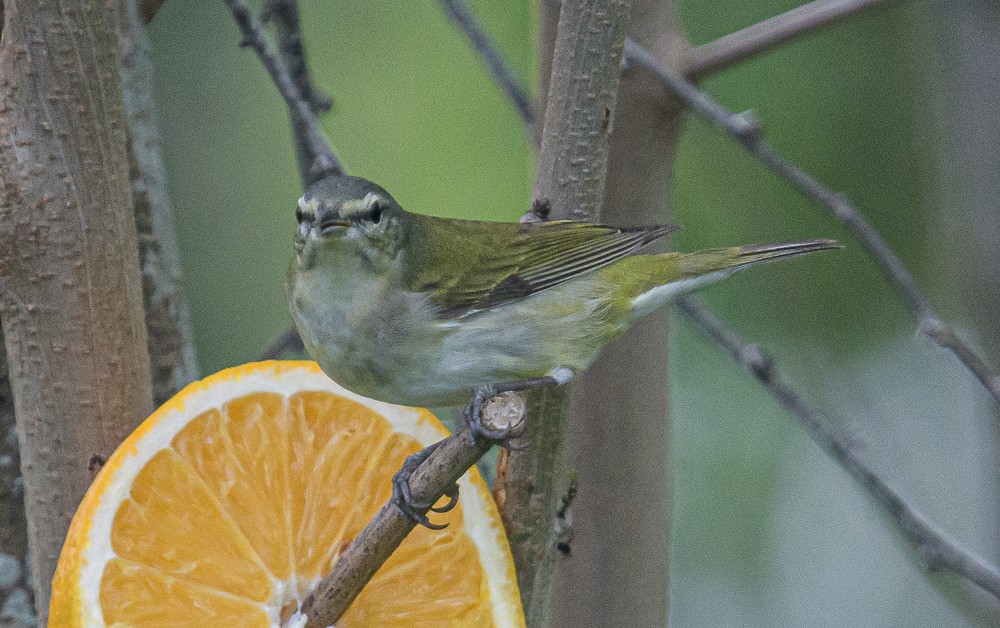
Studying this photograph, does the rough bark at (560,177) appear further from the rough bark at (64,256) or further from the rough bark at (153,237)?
the rough bark at (153,237)

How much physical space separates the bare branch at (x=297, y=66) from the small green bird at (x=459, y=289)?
0.41 metres

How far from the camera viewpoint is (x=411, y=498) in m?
1.94

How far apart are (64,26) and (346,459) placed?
3.88 feet

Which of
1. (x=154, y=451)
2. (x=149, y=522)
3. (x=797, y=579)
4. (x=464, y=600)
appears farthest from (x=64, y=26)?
(x=797, y=579)

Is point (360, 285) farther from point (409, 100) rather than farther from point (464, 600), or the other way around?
point (409, 100)

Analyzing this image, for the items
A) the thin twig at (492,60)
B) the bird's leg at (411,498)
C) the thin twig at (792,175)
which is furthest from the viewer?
the thin twig at (492,60)

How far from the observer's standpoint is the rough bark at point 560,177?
2.10 m

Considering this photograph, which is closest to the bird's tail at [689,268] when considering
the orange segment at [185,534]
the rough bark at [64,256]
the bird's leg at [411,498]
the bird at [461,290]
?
the bird at [461,290]

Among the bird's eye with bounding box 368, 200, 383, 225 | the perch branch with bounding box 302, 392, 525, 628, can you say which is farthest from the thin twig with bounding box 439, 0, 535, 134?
the perch branch with bounding box 302, 392, 525, 628

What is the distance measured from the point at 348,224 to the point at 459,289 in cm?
40

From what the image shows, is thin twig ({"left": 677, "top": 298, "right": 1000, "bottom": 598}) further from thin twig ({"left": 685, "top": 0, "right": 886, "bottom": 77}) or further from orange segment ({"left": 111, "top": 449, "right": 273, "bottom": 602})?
orange segment ({"left": 111, "top": 449, "right": 273, "bottom": 602})

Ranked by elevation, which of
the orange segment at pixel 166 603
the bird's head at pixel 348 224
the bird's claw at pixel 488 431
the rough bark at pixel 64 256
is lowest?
the orange segment at pixel 166 603

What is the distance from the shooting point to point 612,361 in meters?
2.83

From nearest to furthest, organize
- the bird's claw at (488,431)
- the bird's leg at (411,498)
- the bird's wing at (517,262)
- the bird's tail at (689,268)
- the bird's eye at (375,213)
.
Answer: the bird's claw at (488,431) < the bird's leg at (411,498) < the bird's eye at (375,213) < the bird's wing at (517,262) < the bird's tail at (689,268)
